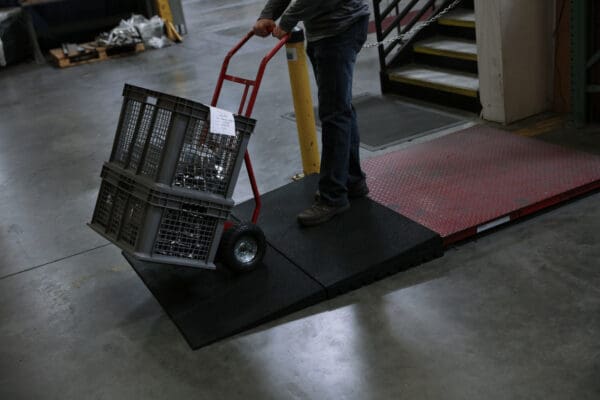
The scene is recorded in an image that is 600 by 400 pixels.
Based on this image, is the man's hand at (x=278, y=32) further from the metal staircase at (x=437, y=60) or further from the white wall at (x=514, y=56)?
the metal staircase at (x=437, y=60)

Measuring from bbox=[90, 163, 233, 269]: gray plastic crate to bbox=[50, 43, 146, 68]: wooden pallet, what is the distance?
792 cm

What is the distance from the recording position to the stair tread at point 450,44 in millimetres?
6148

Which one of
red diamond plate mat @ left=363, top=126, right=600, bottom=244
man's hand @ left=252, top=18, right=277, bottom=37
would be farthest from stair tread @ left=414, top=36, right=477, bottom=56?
man's hand @ left=252, top=18, right=277, bottom=37

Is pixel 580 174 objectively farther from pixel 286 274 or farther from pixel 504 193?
pixel 286 274

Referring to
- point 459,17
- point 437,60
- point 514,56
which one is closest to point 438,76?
point 437,60

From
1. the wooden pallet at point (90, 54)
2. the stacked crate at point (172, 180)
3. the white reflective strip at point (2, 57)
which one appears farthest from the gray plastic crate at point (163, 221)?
the white reflective strip at point (2, 57)

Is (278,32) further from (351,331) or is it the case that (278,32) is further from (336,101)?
(351,331)

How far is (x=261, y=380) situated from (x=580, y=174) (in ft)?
7.99

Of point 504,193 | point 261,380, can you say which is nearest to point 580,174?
point 504,193

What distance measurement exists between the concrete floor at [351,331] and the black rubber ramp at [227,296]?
64mm

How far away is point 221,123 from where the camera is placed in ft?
10.5

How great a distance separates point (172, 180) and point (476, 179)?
203 centimetres

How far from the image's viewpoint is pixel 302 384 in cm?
286

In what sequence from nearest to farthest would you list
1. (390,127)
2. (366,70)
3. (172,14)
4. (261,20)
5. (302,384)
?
1. (302,384)
2. (261,20)
3. (390,127)
4. (366,70)
5. (172,14)
